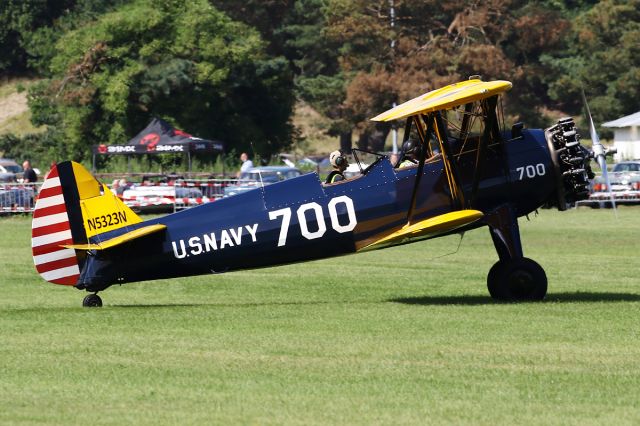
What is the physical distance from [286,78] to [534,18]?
13.2 m

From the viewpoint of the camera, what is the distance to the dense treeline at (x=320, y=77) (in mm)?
64375

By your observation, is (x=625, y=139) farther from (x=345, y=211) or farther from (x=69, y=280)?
(x=69, y=280)

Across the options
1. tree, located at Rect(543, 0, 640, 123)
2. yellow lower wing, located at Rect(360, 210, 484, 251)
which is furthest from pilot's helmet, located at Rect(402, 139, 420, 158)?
tree, located at Rect(543, 0, 640, 123)

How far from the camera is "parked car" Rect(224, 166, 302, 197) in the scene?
39.0 m

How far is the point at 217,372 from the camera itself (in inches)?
435

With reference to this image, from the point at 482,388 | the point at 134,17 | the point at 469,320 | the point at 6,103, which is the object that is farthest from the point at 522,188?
the point at 6,103

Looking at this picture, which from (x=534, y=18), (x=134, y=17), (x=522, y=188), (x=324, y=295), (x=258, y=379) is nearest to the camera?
(x=258, y=379)

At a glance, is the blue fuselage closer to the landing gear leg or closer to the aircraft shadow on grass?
the landing gear leg

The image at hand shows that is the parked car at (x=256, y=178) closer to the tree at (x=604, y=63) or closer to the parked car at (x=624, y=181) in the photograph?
the parked car at (x=624, y=181)

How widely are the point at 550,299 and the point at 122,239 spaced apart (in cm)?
523

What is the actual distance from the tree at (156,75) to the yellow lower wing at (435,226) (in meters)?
48.1

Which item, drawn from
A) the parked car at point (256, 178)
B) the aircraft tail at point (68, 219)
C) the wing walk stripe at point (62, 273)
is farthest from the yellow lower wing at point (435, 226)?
the parked car at point (256, 178)

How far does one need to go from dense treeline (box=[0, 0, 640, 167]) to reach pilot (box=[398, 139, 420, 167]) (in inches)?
1858

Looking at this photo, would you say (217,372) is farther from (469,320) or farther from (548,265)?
(548,265)
